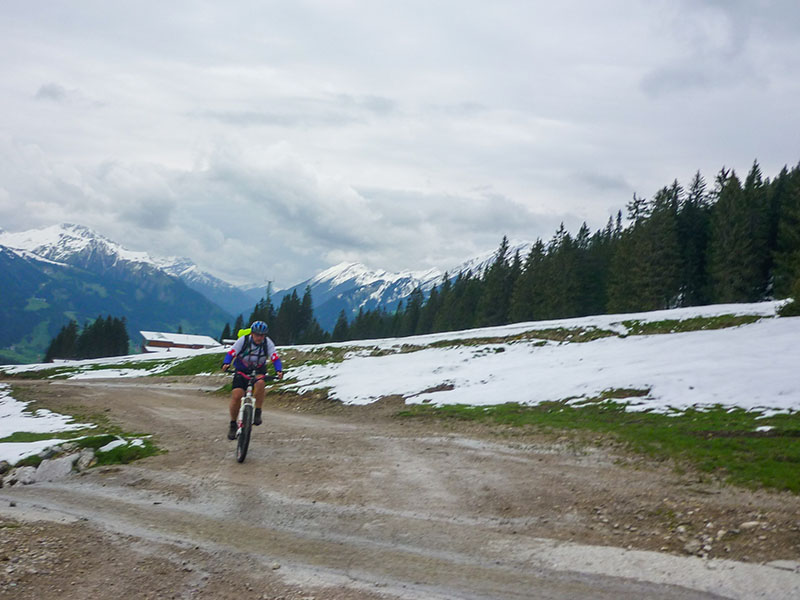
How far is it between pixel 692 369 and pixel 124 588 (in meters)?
18.2

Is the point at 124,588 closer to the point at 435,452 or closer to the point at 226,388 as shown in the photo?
the point at 435,452

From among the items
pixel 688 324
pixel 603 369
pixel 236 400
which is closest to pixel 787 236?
pixel 688 324

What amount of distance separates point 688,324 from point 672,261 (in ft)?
118

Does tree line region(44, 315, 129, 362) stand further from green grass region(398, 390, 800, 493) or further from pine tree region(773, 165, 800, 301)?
green grass region(398, 390, 800, 493)

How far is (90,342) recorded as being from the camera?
4518 inches

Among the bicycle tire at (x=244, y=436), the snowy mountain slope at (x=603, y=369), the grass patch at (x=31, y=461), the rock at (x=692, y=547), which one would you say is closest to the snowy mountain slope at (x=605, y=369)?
the snowy mountain slope at (x=603, y=369)

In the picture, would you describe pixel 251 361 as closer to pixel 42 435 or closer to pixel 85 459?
pixel 85 459

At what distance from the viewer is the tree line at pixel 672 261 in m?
57.4

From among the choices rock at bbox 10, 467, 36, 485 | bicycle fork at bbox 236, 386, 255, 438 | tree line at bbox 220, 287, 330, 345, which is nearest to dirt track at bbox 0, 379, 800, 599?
bicycle fork at bbox 236, 386, 255, 438

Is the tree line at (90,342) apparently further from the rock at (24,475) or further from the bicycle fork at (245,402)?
the bicycle fork at (245,402)

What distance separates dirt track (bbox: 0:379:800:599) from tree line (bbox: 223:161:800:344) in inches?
1680

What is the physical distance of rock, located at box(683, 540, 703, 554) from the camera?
672 cm

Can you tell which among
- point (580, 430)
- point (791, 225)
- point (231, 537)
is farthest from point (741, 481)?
point (791, 225)

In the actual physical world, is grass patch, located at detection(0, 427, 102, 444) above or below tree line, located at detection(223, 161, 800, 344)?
below
